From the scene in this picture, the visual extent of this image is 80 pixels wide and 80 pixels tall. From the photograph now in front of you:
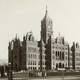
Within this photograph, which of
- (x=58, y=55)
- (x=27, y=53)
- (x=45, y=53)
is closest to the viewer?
(x=27, y=53)

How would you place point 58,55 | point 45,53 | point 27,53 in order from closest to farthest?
point 27,53, point 58,55, point 45,53

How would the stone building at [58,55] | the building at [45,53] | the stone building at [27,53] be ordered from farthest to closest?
the stone building at [58,55] < the building at [45,53] < the stone building at [27,53]

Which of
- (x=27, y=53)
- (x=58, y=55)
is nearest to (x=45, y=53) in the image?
(x=58, y=55)

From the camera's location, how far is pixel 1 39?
619cm

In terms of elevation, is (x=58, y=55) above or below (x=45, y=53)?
below

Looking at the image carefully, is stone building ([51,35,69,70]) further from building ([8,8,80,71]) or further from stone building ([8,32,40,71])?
stone building ([8,32,40,71])

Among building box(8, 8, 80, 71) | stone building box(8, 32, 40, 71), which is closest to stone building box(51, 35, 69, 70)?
building box(8, 8, 80, 71)

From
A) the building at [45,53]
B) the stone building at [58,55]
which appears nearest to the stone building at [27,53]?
the building at [45,53]

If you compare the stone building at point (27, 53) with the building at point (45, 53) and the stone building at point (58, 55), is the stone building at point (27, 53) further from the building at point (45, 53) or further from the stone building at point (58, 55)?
the stone building at point (58, 55)

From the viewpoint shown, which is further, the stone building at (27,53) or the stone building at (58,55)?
the stone building at (58,55)

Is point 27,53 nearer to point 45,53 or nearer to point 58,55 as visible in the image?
point 45,53

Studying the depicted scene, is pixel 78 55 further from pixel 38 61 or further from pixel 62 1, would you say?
pixel 62 1

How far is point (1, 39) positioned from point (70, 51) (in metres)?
7.71

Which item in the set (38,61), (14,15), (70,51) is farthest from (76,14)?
(70,51)
